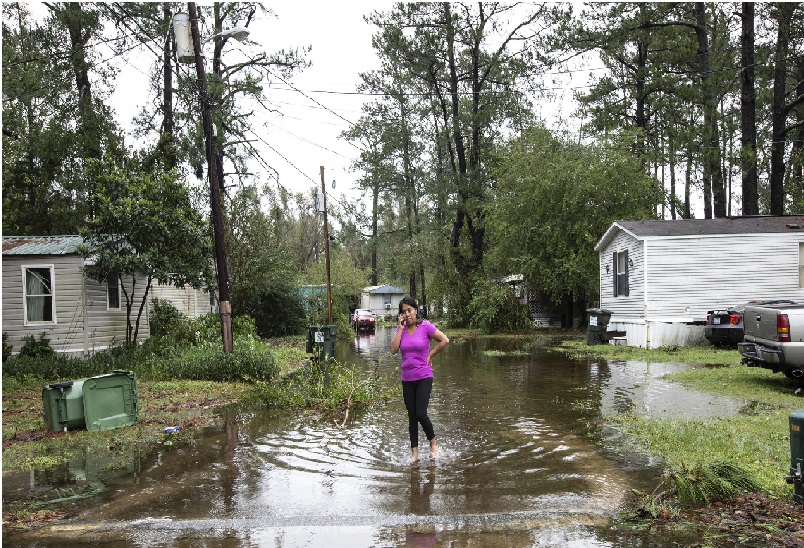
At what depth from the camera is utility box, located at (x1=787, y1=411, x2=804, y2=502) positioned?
5562 millimetres

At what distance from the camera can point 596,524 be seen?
18.5 ft

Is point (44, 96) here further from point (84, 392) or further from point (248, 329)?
point (84, 392)

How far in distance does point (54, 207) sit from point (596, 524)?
32769 mm

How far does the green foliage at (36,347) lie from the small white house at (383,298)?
4975 centimetres

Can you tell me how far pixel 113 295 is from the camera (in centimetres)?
2227

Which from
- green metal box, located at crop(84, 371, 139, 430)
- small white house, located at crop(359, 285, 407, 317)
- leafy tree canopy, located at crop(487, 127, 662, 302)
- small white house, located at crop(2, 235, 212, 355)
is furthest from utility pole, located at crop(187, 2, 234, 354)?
small white house, located at crop(359, 285, 407, 317)

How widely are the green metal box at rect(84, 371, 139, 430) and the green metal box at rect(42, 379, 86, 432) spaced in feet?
0.48

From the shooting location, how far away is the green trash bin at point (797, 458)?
18.2 feet

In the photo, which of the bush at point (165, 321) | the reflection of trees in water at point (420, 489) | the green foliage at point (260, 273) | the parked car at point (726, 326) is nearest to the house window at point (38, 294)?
the bush at point (165, 321)

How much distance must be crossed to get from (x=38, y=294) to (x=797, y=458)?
20.0m

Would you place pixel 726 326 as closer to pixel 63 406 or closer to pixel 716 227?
pixel 716 227

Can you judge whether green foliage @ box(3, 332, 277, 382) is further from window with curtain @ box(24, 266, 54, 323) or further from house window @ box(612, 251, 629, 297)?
house window @ box(612, 251, 629, 297)

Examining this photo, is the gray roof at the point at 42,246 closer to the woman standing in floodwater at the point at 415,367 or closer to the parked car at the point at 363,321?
the woman standing in floodwater at the point at 415,367

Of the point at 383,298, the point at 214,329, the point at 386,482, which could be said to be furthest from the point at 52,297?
the point at 383,298
